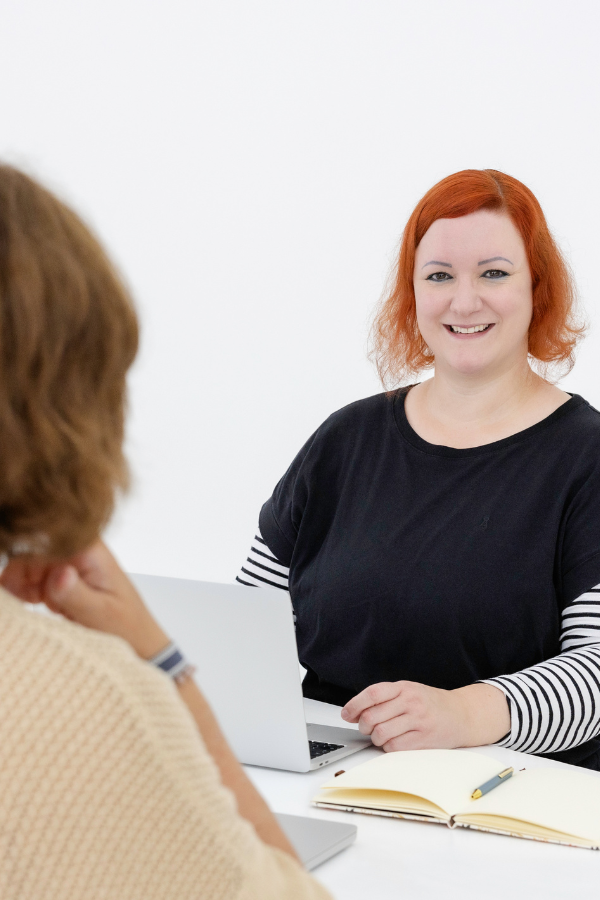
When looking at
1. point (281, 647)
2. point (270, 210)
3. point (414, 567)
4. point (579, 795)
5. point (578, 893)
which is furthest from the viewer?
point (270, 210)

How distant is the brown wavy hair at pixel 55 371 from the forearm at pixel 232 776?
0.17 m

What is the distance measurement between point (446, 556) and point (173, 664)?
98 centimetres

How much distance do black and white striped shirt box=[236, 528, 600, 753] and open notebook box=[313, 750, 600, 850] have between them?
196 mm

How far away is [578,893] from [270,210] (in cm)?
299

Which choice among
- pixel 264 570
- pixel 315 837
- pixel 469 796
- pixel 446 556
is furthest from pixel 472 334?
pixel 315 837

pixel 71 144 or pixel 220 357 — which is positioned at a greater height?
pixel 71 144

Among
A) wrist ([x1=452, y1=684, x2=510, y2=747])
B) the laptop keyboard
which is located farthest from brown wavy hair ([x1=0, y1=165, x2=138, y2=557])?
wrist ([x1=452, y1=684, x2=510, y2=747])

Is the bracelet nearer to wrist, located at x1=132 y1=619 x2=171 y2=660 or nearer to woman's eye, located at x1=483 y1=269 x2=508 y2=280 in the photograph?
wrist, located at x1=132 y1=619 x2=171 y2=660

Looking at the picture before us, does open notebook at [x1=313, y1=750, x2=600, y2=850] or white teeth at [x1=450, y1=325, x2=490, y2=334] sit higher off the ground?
white teeth at [x1=450, y1=325, x2=490, y2=334]

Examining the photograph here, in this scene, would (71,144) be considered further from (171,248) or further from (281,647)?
(281,647)

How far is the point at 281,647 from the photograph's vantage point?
124 centimetres

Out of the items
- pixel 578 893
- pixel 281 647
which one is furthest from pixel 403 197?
pixel 578 893

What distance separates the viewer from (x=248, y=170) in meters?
3.62

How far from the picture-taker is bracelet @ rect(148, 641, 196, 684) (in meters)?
0.81
